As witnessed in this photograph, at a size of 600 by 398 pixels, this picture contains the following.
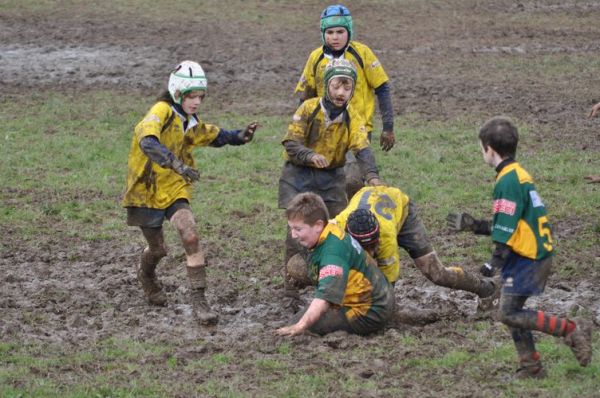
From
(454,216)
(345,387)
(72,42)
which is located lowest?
(345,387)

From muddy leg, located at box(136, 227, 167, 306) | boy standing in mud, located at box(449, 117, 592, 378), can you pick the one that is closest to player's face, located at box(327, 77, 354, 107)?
muddy leg, located at box(136, 227, 167, 306)

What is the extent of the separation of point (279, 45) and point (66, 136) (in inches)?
295

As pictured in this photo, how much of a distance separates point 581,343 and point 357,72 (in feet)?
13.1

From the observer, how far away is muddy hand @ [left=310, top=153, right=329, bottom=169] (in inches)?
344

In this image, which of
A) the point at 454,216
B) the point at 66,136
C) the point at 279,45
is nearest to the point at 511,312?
the point at 454,216

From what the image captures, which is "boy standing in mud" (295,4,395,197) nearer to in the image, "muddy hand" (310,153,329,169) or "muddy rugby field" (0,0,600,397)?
"muddy hand" (310,153,329,169)

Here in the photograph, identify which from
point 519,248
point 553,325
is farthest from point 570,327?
point 519,248

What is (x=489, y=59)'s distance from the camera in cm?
2106

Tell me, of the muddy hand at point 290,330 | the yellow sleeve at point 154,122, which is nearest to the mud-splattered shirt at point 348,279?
the muddy hand at point 290,330

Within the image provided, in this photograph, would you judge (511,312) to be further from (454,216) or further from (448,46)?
Result: (448,46)

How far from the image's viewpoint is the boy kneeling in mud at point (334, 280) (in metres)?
7.80

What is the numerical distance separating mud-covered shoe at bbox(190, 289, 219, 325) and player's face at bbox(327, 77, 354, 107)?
1.86 m

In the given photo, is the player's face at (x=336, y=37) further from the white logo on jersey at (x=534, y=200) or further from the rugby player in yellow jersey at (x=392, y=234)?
the white logo on jersey at (x=534, y=200)

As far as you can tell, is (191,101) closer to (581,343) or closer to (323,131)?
(323,131)
